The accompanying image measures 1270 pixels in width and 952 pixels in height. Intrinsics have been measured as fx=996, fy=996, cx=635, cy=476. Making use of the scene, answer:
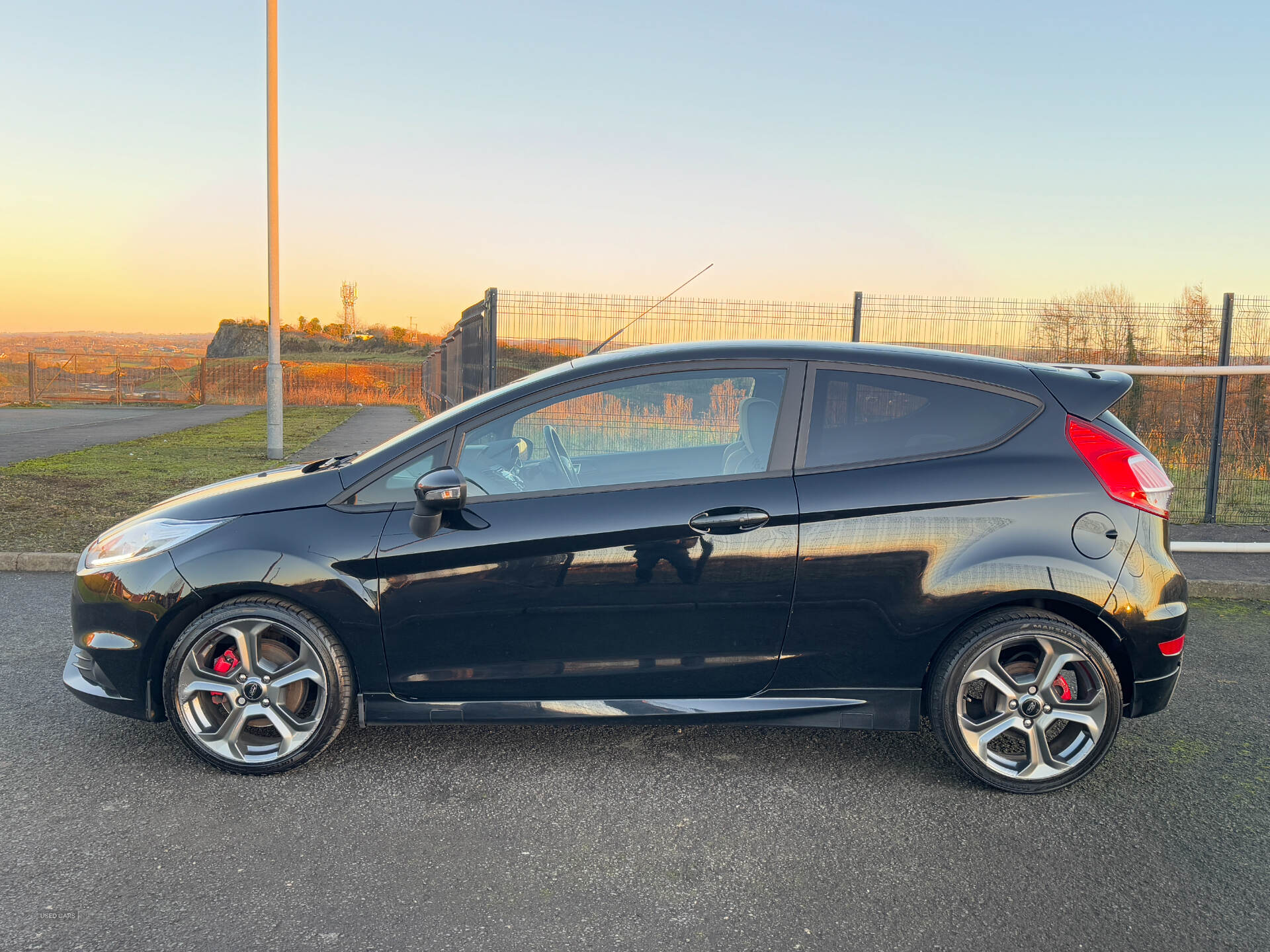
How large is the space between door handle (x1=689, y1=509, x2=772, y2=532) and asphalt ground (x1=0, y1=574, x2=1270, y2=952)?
0.97 meters

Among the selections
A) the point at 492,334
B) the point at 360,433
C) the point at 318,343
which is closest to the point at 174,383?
the point at 360,433

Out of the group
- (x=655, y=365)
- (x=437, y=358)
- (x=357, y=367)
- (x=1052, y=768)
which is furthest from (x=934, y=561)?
(x=357, y=367)

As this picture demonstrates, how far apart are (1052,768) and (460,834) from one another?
2.11 metres

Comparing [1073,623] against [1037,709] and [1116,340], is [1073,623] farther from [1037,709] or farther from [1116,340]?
[1116,340]

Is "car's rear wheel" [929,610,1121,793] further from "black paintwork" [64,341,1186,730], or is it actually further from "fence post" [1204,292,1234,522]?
"fence post" [1204,292,1234,522]

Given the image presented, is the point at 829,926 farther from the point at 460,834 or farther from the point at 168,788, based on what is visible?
the point at 168,788

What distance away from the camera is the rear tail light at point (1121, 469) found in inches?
141

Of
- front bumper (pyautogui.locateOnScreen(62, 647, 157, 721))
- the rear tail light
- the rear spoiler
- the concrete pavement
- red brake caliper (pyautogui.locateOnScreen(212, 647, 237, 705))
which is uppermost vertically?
the rear spoiler

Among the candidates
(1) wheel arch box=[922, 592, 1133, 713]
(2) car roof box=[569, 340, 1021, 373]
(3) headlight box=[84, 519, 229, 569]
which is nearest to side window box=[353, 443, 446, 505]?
(3) headlight box=[84, 519, 229, 569]

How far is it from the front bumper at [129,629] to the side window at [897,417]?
237 centimetres

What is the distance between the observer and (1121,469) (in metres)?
3.60

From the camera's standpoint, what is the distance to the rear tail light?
3.58 m

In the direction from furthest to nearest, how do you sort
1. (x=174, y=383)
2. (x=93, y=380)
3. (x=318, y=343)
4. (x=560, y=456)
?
(x=318, y=343)
(x=174, y=383)
(x=93, y=380)
(x=560, y=456)

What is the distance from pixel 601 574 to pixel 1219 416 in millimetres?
7963
